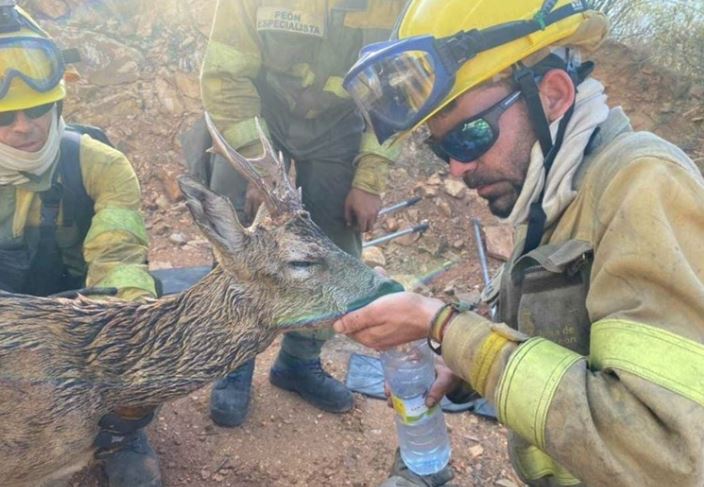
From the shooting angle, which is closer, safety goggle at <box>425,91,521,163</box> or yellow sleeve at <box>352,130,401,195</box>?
safety goggle at <box>425,91,521,163</box>

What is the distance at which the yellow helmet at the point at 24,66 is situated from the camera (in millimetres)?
3533

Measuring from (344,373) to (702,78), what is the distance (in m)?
6.28

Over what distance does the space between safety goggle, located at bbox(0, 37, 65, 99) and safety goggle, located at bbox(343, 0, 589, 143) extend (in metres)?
1.85

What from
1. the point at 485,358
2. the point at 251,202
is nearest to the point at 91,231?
the point at 251,202

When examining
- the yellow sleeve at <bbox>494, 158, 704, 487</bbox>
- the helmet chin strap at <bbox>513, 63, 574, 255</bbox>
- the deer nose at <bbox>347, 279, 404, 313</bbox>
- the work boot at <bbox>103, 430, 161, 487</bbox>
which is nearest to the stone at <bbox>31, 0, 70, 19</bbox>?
the work boot at <bbox>103, 430, 161, 487</bbox>

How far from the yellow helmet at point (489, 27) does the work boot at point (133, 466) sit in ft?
8.21

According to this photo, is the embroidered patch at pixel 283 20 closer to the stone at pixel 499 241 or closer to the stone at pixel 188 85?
the stone at pixel 499 241

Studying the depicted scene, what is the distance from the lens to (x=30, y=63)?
3637 millimetres

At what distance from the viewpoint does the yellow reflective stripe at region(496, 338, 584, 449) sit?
2164 mm

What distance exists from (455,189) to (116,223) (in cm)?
448

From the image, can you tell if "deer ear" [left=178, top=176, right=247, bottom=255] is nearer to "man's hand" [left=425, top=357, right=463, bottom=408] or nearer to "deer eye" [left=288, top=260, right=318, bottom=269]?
"deer eye" [left=288, top=260, right=318, bottom=269]

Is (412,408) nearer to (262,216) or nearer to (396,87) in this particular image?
(262,216)

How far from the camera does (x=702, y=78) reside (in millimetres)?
8492

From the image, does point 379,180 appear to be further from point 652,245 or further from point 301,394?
point 652,245
